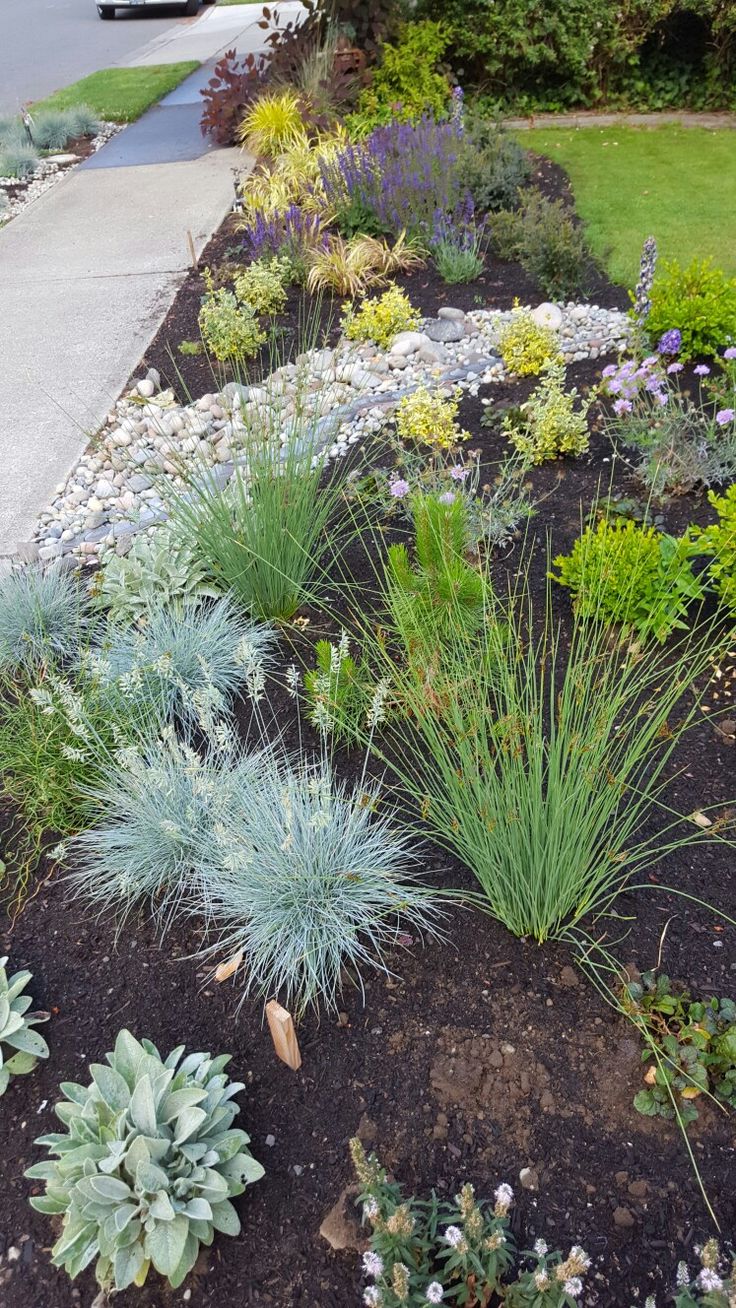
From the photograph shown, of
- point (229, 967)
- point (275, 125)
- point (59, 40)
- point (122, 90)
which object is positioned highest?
point (59, 40)

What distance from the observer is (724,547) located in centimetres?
303

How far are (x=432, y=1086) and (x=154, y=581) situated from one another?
2.09m

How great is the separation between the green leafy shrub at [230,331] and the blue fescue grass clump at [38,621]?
2158 millimetres

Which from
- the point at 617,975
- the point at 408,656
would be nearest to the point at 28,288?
the point at 408,656

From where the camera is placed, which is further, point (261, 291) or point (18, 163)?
point (18, 163)

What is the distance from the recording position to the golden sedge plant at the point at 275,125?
8.20 m

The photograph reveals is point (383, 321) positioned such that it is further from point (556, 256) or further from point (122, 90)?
point (122, 90)

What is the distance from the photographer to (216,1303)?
181cm

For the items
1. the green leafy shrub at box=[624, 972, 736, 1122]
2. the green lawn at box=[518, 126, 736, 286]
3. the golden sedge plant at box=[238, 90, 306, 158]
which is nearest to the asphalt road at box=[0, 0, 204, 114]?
the golden sedge plant at box=[238, 90, 306, 158]

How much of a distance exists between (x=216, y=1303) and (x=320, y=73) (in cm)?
991

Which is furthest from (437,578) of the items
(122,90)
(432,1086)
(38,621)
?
(122,90)

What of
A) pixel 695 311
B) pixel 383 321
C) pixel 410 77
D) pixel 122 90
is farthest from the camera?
pixel 122 90

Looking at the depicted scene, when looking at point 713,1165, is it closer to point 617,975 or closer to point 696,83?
point 617,975

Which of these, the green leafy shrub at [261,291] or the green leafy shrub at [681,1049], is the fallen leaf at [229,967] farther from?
the green leafy shrub at [261,291]
